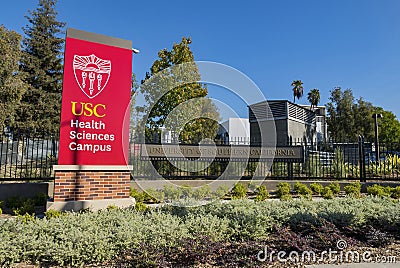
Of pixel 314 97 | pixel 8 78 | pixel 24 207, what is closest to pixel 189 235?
pixel 24 207

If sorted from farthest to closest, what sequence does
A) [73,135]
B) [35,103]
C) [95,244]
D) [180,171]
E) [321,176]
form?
[35,103] < [321,176] < [180,171] < [73,135] < [95,244]

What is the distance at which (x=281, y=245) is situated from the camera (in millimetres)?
3707

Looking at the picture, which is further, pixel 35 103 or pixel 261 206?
pixel 35 103

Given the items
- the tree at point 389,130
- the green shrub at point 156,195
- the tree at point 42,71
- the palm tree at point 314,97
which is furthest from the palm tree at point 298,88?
the green shrub at point 156,195

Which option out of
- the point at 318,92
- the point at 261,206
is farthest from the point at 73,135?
the point at 318,92

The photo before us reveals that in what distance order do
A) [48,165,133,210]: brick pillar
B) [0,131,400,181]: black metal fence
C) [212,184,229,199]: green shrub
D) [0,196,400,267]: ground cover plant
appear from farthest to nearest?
[0,131,400,181]: black metal fence
[212,184,229,199]: green shrub
[48,165,133,210]: brick pillar
[0,196,400,267]: ground cover plant

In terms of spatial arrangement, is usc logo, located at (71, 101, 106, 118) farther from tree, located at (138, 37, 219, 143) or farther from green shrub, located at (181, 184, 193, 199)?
tree, located at (138, 37, 219, 143)

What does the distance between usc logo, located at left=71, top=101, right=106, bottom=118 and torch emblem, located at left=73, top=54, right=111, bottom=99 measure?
0.22 meters

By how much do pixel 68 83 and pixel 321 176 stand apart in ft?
32.1

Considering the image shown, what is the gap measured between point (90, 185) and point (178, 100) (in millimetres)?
7559

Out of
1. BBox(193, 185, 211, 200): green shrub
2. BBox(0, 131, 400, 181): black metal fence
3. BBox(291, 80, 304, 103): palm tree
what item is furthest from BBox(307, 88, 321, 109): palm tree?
BBox(193, 185, 211, 200): green shrub

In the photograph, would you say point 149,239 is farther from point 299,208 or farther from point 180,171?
point 180,171

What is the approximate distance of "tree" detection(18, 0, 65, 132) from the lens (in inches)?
1006

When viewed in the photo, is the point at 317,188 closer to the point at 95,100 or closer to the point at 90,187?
the point at 90,187
